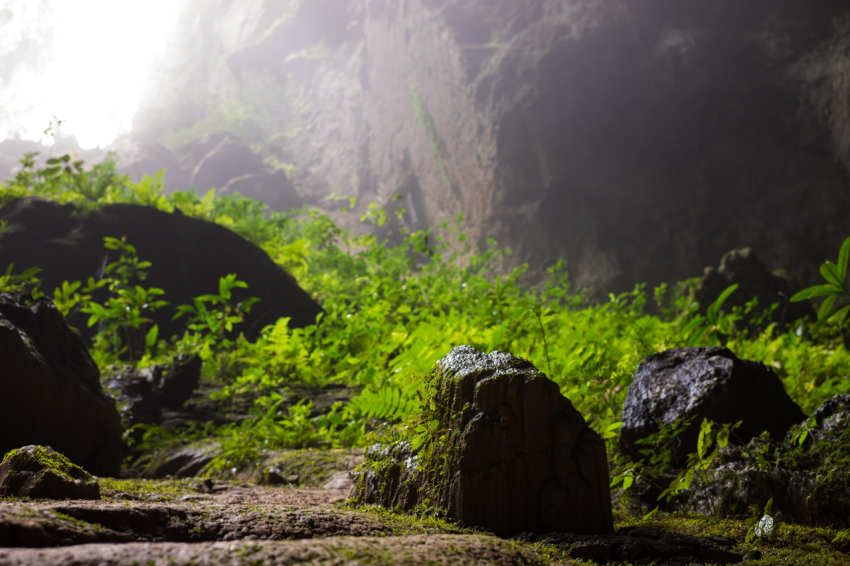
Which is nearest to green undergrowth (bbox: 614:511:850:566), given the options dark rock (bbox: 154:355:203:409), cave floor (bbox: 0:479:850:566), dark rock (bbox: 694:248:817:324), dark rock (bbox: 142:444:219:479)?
cave floor (bbox: 0:479:850:566)

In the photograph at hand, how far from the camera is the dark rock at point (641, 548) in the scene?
124 centimetres

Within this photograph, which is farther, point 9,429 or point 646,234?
point 646,234

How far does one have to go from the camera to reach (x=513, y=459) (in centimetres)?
147

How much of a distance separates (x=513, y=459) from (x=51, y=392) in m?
2.98

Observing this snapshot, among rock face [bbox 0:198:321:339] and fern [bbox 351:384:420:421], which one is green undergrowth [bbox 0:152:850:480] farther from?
rock face [bbox 0:198:321:339]

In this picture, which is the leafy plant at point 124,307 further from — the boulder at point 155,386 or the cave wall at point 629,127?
the cave wall at point 629,127

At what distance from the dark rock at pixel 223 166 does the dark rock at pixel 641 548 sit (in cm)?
3478

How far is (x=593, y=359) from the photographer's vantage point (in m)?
2.51

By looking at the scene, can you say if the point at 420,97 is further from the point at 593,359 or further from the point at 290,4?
the point at 593,359

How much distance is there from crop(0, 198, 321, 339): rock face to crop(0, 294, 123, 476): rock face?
9.46ft

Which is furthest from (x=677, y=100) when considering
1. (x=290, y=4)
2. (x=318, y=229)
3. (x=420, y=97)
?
(x=290, y=4)

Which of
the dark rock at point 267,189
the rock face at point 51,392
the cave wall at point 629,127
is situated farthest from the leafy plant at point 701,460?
the dark rock at point 267,189

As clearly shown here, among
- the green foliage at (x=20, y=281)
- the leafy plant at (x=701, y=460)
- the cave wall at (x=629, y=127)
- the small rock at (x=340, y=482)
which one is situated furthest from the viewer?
the cave wall at (x=629, y=127)

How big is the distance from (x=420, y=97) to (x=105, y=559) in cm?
2583
